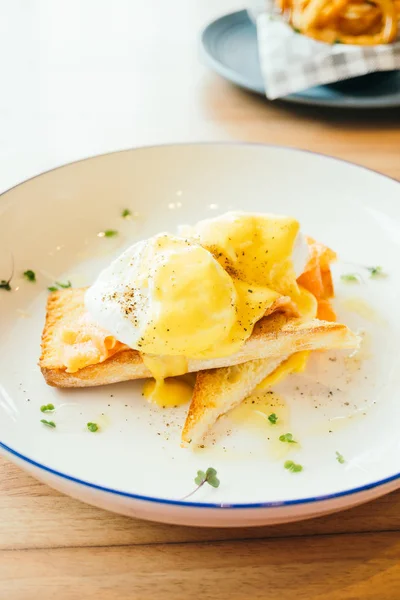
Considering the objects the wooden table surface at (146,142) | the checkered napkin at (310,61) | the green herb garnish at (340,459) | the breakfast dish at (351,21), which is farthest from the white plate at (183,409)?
the breakfast dish at (351,21)

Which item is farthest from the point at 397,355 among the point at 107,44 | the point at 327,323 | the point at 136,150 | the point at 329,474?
the point at 107,44

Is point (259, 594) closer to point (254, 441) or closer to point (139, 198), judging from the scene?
point (254, 441)

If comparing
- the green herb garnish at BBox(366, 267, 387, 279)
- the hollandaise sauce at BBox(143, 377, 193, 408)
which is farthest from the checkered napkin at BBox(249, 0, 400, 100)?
the hollandaise sauce at BBox(143, 377, 193, 408)

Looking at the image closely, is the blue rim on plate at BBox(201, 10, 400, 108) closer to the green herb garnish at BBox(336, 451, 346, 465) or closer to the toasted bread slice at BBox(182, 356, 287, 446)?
the toasted bread slice at BBox(182, 356, 287, 446)

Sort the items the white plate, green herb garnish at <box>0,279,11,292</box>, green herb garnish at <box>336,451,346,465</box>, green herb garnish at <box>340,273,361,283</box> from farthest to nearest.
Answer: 1. green herb garnish at <box>340,273,361,283</box>
2. green herb garnish at <box>0,279,11,292</box>
3. green herb garnish at <box>336,451,346,465</box>
4. the white plate

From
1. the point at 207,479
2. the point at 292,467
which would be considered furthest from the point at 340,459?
the point at 207,479
